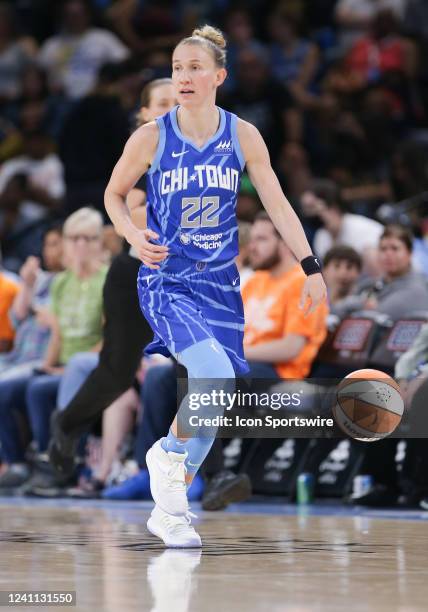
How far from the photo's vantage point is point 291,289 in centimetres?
742

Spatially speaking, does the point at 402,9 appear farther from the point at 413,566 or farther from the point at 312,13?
the point at 413,566

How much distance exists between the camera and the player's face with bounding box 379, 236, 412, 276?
7512mm

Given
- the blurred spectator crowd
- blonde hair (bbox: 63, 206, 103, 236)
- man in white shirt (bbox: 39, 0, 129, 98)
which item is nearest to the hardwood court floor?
the blurred spectator crowd

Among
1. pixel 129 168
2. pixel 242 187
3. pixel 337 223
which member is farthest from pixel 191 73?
pixel 242 187

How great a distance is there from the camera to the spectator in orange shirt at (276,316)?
729 cm

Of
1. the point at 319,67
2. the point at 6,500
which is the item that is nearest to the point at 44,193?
the point at 319,67

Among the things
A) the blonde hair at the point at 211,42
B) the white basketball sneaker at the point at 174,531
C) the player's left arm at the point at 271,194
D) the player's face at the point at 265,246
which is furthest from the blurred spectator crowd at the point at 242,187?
the blonde hair at the point at 211,42

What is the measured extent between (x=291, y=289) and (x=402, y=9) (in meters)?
5.72

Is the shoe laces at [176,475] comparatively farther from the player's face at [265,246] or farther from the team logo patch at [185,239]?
the player's face at [265,246]

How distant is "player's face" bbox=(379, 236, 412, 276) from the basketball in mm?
1260

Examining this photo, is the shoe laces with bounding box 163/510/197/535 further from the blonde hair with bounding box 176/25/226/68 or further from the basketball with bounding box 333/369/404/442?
the blonde hair with bounding box 176/25/226/68

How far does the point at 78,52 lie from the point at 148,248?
28.5 feet

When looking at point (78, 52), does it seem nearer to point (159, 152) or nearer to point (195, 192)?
point (159, 152)

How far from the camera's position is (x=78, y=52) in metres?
12.9
